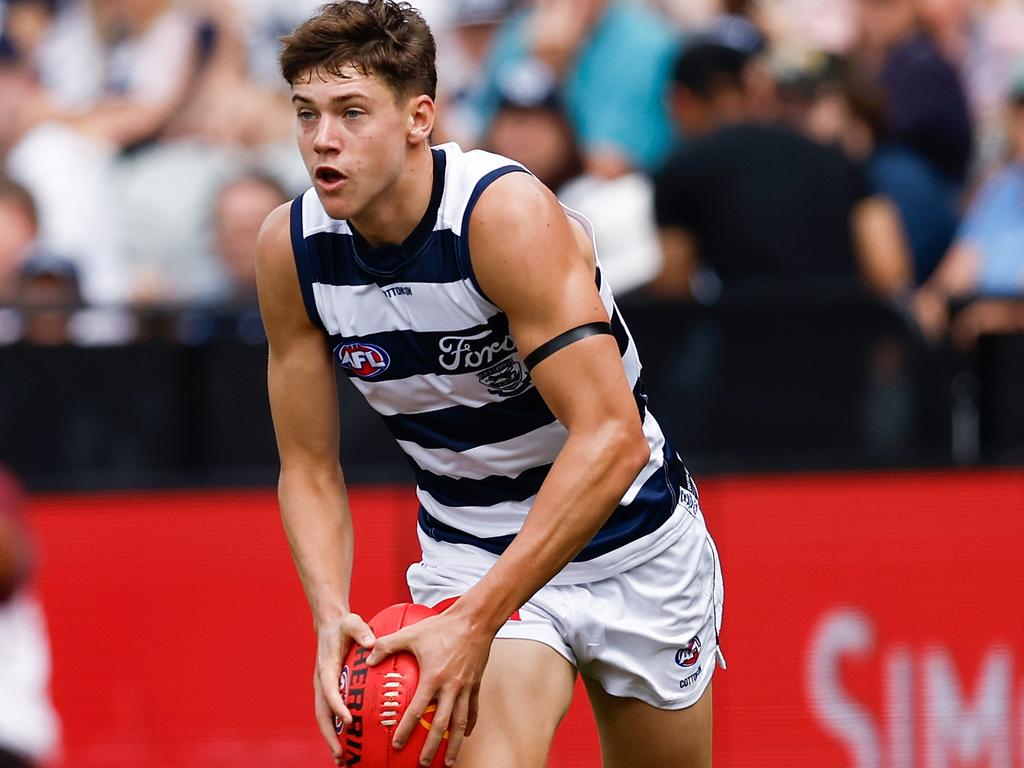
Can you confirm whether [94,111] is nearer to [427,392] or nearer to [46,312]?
[46,312]

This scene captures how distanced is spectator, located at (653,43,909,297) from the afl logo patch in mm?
3422

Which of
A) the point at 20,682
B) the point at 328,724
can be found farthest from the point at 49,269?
the point at 328,724

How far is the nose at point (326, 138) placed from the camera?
3.86m

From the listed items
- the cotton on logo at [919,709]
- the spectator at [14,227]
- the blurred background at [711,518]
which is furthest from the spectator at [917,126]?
the spectator at [14,227]

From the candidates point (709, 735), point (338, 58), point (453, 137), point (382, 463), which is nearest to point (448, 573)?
point (709, 735)

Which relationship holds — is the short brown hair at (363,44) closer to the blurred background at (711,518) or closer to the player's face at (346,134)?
the player's face at (346,134)

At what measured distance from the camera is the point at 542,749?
4.12 metres

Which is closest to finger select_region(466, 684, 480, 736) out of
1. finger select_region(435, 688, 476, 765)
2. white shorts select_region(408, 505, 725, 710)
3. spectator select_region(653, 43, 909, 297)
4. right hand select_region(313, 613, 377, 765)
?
finger select_region(435, 688, 476, 765)

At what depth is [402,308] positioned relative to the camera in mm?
4090

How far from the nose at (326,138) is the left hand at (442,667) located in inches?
41.2

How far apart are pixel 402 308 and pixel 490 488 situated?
55 cm

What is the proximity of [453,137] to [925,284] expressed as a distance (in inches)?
94.3

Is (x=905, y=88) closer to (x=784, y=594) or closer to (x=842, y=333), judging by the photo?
(x=842, y=333)

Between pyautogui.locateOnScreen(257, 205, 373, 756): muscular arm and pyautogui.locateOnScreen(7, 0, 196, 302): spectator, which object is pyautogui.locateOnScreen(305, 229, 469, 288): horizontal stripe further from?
pyautogui.locateOnScreen(7, 0, 196, 302): spectator
